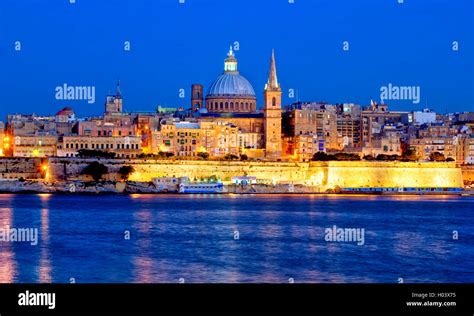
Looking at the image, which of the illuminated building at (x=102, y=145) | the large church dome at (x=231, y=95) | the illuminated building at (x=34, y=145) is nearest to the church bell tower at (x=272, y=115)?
the large church dome at (x=231, y=95)

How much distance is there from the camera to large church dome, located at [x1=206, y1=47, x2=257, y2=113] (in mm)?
46281

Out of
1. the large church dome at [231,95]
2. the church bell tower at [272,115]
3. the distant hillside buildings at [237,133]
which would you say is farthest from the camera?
the large church dome at [231,95]

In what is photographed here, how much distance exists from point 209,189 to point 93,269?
23.0 m

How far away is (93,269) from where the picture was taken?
37.2ft

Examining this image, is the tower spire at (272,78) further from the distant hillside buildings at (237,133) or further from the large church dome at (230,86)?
the large church dome at (230,86)

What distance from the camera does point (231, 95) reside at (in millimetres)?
46312

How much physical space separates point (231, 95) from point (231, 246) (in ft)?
106

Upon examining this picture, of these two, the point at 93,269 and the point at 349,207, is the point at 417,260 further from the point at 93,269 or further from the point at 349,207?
the point at 349,207

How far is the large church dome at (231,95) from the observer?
4628 centimetres

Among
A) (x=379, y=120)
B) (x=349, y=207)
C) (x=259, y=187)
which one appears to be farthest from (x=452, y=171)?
(x=379, y=120)
